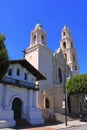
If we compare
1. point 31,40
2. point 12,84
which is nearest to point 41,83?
point 31,40

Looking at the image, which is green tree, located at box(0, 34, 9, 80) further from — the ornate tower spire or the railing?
the ornate tower spire

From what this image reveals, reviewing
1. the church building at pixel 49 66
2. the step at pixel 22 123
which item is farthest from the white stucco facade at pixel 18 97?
the church building at pixel 49 66

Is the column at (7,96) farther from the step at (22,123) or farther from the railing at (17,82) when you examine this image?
the step at (22,123)

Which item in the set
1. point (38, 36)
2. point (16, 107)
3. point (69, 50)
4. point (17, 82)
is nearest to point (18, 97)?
point (16, 107)

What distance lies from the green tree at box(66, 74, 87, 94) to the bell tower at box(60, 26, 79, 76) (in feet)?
48.9

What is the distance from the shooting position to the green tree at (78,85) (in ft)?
120

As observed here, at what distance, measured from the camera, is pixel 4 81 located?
2598 centimetres

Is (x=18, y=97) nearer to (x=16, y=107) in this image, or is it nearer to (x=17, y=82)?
(x=16, y=107)

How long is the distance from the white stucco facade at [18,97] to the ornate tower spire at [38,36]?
635 inches

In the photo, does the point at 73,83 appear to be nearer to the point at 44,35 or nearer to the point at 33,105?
the point at 33,105

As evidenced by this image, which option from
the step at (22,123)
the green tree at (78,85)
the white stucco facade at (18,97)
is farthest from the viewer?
the green tree at (78,85)

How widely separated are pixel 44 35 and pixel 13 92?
23.5m

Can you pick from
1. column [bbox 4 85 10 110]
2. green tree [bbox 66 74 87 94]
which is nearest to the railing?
column [bbox 4 85 10 110]

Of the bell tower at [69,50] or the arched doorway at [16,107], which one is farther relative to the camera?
the bell tower at [69,50]
